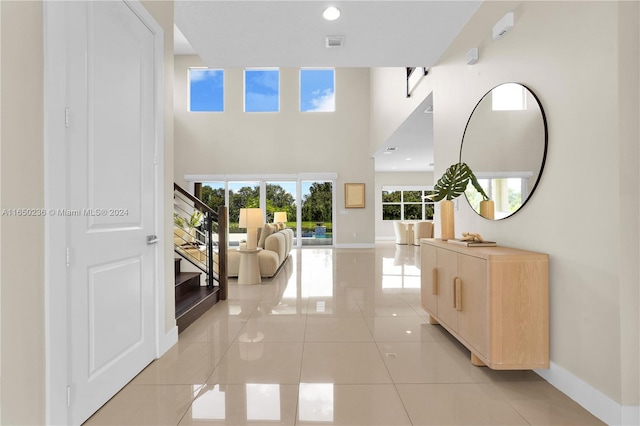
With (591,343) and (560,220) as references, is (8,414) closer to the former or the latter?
(591,343)

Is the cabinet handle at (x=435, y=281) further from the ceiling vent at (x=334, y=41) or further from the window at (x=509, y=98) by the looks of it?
the ceiling vent at (x=334, y=41)

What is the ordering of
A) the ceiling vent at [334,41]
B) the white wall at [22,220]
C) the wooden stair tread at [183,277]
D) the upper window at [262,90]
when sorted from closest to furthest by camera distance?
the white wall at [22,220] → the ceiling vent at [334,41] → the wooden stair tread at [183,277] → the upper window at [262,90]

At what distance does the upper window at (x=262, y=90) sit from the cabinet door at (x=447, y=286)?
367 inches

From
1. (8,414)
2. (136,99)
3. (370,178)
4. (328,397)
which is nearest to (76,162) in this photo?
(136,99)

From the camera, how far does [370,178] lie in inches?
428

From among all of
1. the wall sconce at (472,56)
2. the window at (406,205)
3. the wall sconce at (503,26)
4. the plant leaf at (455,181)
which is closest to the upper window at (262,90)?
the window at (406,205)

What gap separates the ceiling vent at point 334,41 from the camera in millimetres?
3428

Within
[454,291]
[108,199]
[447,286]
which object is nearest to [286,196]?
[447,286]

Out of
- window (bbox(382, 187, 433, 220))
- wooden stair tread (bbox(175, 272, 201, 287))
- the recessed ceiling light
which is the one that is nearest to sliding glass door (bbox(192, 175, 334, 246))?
window (bbox(382, 187, 433, 220))

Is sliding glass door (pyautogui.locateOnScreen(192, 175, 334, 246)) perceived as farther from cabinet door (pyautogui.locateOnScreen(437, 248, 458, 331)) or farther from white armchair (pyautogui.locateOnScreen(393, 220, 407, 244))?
cabinet door (pyautogui.locateOnScreen(437, 248, 458, 331))

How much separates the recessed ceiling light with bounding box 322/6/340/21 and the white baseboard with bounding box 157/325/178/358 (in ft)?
9.96

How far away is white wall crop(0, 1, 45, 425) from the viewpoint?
138cm

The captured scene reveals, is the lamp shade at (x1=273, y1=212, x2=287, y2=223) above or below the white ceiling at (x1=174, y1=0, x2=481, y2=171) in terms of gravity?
below

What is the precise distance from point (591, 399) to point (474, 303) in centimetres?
72
